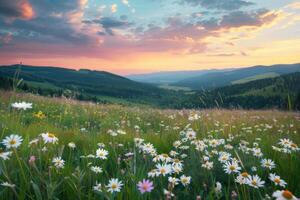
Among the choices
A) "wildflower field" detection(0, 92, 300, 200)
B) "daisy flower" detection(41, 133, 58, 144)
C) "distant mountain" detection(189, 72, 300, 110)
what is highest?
"daisy flower" detection(41, 133, 58, 144)

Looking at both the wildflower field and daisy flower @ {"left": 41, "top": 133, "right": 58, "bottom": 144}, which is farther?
daisy flower @ {"left": 41, "top": 133, "right": 58, "bottom": 144}

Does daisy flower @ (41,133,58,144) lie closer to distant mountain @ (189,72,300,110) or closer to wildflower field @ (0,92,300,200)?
wildflower field @ (0,92,300,200)

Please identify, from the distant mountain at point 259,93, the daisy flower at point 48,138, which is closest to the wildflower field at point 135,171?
the daisy flower at point 48,138

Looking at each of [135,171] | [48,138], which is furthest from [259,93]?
[48,138]

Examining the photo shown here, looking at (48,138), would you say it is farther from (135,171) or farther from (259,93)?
(259,93)

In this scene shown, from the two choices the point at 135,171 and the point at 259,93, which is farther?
the point at 259,93

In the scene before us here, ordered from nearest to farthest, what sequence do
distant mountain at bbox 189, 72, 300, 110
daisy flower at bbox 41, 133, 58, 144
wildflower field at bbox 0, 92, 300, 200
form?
1. wildflower field at bbox 0, 92, 300, 200
2. daisy flower at bbox 41, 133, 58, 144
3. distant mountain at bbox 189, 72, 300, 110

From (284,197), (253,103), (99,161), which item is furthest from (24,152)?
(253,103)

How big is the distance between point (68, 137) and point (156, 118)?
20.2 feet

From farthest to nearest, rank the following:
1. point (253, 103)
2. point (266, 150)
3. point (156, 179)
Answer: point (253, 103), point (266, 150), point (156, 179)

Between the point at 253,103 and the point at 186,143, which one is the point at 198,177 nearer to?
the point at 186,143

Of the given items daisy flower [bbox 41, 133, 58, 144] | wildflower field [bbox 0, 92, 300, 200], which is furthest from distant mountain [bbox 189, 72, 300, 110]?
daisy flower [bbox 41, 133, 58, 144]

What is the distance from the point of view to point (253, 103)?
133m

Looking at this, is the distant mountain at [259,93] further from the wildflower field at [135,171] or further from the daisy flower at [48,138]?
the daisy flower at [48,138]
